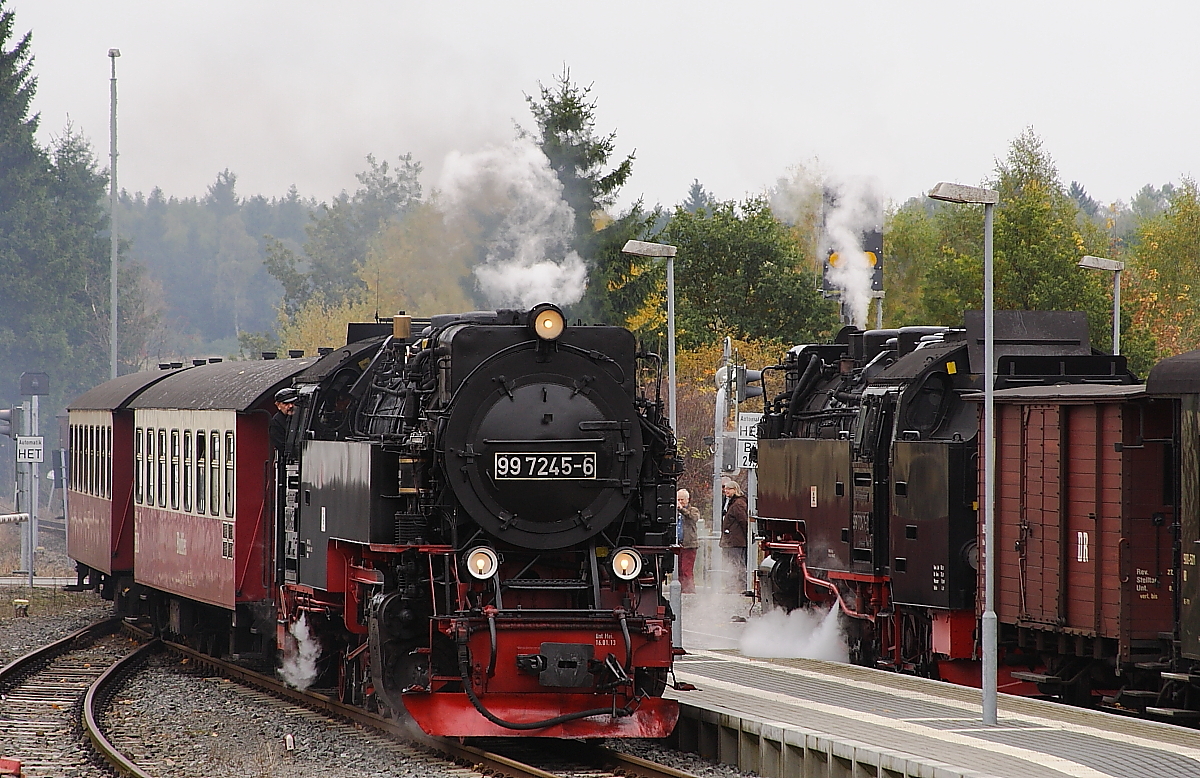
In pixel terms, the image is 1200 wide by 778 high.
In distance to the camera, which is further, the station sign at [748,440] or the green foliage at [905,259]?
the green foliage at [905,259]

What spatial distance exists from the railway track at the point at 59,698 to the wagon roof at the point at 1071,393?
7.96 meters

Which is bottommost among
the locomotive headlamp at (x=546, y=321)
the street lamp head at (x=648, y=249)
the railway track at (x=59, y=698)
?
the railway track at (x=59, y=698)

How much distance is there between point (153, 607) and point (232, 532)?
18.4 feet

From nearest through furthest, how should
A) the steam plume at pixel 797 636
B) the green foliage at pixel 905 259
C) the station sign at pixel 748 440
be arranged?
1. the steam plume at pixel 797 636
2. the station sign at pixel 748 440
3. the green foliage at pixel 905 259

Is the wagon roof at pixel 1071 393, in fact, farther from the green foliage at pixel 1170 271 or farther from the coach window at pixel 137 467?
the green foliage at pixel 1170 271

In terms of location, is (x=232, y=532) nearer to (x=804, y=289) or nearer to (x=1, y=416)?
(x=1, y=416)

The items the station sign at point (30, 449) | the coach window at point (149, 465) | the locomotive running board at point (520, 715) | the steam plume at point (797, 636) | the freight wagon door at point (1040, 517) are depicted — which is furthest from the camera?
the station sign at point (30, 449)

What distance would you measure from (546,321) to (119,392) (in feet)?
39.1

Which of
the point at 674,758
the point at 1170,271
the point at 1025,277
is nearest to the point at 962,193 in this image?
the point at 674,758

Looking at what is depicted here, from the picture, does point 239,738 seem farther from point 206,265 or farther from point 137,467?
point 206,265

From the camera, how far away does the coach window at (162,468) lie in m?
19.0

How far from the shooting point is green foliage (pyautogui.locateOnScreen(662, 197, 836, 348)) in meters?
36.6

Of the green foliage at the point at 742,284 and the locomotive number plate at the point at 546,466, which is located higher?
the green foliage at the point at 742,284

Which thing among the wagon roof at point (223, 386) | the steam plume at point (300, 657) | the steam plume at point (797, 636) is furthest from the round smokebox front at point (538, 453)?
the steam plume at point (797, 636)
